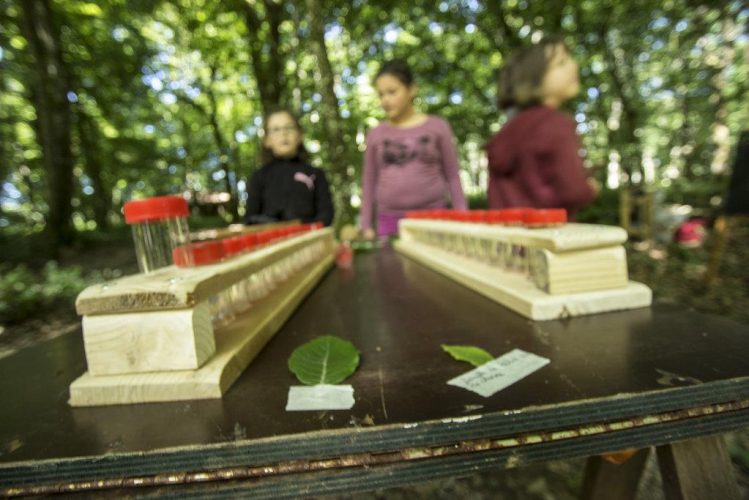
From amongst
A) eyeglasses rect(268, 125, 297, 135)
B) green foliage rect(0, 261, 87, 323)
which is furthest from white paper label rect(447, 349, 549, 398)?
green foliage rect(0, 261, 87, 323)

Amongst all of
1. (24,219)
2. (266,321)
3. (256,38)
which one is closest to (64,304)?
(24,219)

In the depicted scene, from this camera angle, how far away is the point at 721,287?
4.16 meters

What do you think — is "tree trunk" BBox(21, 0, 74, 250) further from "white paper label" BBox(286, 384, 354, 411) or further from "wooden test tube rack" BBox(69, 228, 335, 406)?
"white paper label" BBox(286, 384, 354, 411)

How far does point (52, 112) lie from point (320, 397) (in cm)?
744

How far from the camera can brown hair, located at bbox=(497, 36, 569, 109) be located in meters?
1.62

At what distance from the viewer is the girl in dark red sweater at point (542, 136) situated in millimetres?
1597

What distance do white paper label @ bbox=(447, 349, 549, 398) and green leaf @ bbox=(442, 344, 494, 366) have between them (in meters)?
0.01

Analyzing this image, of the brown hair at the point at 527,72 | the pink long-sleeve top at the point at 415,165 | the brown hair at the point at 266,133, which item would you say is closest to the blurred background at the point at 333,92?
the brown hair at the point at 266,133

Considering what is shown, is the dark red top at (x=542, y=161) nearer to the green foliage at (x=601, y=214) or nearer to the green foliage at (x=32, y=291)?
the green foliage at (x=32, y=291)

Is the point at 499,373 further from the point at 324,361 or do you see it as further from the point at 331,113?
the point at 331,113

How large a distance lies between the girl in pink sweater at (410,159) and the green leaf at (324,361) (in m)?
1.89

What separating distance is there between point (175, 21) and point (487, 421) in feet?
35.0

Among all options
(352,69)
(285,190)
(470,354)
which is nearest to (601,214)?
(352,69)

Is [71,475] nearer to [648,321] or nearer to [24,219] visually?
[648,321]
